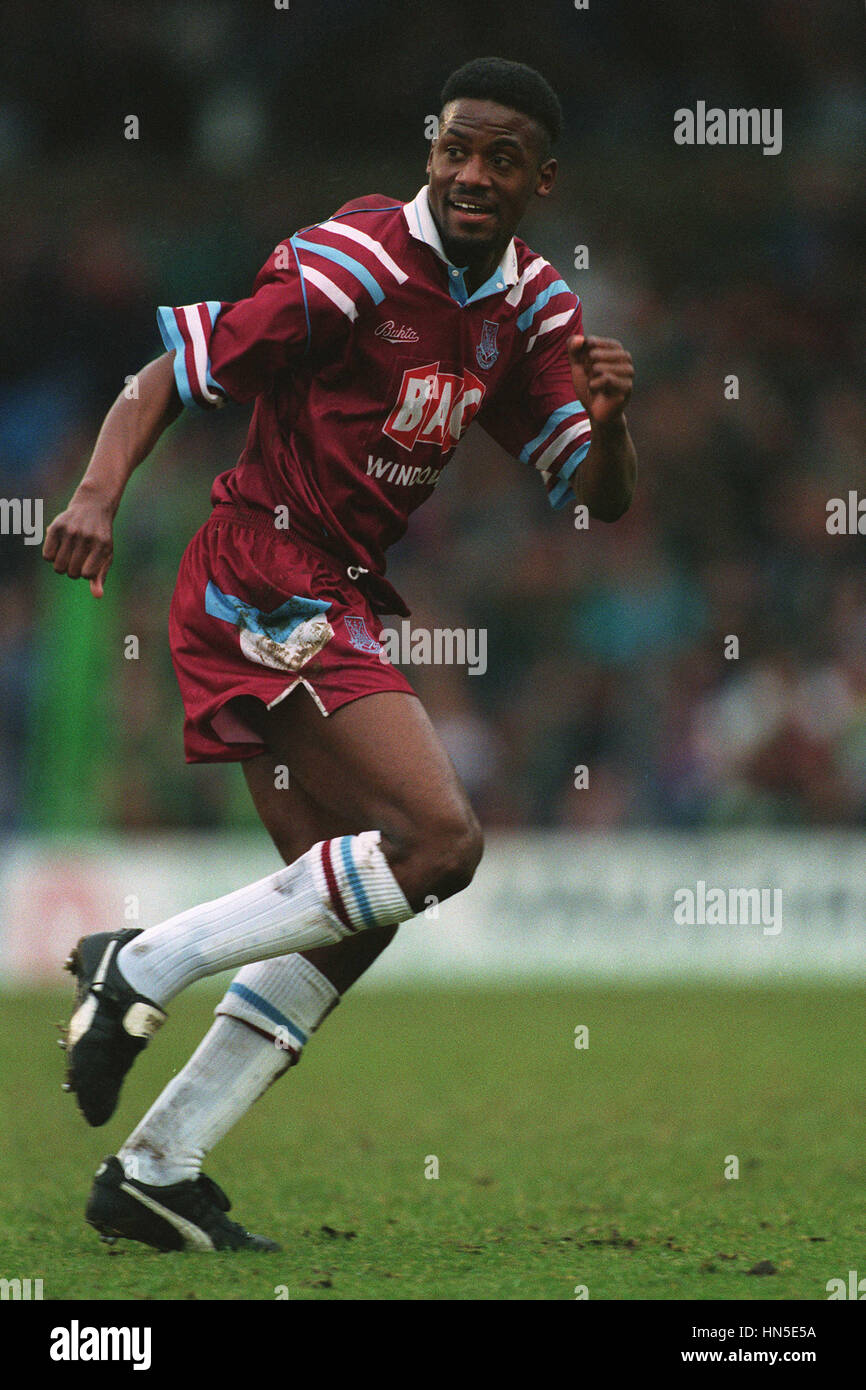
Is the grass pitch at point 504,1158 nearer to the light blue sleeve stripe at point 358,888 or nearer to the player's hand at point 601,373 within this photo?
the light blue sleeve stripe at point 358,888

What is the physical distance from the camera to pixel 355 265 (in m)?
3.73

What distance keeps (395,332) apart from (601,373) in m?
0.45

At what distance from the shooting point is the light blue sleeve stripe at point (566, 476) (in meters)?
4.19

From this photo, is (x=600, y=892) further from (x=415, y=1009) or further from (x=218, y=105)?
(x=218, y=105)

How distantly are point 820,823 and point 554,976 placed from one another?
1.83 meters

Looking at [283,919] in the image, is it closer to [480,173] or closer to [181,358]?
[181,358]

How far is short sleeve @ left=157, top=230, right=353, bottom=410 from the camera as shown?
3666 mm

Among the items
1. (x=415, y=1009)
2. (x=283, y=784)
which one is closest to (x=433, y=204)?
(x=283, y=784)

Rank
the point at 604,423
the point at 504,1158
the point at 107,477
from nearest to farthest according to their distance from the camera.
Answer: the point at 107,477
the point at 604,423
the point at 504,1158

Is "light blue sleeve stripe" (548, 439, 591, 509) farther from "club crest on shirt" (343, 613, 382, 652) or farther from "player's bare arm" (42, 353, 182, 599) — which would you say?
"player's bare arm" (42, 353, 182, 599)

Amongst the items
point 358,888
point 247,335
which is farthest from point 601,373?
point 358,888

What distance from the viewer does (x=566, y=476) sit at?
4246mm

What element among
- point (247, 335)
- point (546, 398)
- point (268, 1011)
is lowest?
point (268, 1011)

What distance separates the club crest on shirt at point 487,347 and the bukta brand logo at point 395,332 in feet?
0.59
